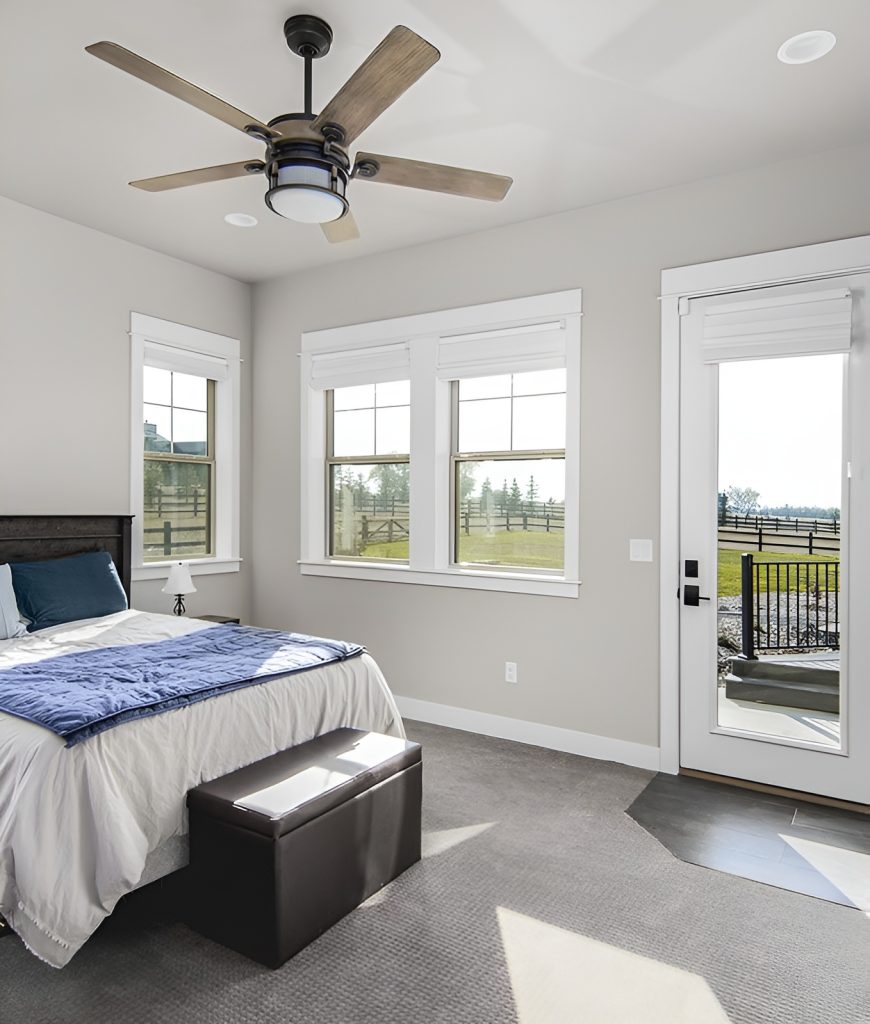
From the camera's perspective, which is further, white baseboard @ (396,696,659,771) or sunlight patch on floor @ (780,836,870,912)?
white baseboard @ (396,696,659,771)

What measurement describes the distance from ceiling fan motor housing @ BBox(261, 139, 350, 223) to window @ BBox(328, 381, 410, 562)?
2.25 metres

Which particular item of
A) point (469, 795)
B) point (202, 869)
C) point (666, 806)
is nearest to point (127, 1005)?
point (202, 869)

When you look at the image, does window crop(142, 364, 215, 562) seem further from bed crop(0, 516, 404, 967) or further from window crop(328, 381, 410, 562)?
bed crop(0, 516, 404, 967)

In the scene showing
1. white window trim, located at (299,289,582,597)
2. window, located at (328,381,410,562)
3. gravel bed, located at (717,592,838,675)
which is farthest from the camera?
window, located at (328,381,410,562)

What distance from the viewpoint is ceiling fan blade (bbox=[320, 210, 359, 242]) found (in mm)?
2799

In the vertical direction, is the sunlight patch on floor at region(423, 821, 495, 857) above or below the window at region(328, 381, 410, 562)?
below

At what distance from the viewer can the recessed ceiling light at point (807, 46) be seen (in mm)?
2369

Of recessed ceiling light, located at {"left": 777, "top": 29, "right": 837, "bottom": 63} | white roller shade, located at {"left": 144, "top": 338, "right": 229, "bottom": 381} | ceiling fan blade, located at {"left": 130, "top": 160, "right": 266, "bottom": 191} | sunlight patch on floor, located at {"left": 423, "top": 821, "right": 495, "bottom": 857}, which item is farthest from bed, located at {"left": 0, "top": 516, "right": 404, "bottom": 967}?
recessed ceiling light, located at {"left": 777, "top": 29, "right": 837, "bottom": 63}

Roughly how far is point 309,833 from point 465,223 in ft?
10.8

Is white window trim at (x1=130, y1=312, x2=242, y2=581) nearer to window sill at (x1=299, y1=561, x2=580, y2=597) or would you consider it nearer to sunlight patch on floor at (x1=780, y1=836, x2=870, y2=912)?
window sill at (x1=299, y1=561, x2=580, y2=597)

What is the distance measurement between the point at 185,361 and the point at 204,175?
232 centimetres

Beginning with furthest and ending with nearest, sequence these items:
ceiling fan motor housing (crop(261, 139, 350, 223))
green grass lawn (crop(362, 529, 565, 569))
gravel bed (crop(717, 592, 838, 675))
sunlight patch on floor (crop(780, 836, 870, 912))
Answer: green grass lawn (crop(362, 529, 565, 569)), gravel bed (crop(717, 592, 838, 675)), sunlight patch on floor (crop(780, 836, 870, 912)), ceiling fan motor housing (crop(261, 139, 350, 223))

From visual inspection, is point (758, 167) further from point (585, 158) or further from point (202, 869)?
point (202, 869)

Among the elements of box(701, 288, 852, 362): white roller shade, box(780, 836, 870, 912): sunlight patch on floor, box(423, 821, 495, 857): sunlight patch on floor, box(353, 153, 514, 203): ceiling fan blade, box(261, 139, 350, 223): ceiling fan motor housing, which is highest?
box(353, 153, 514, 203): ceiling fan blade
